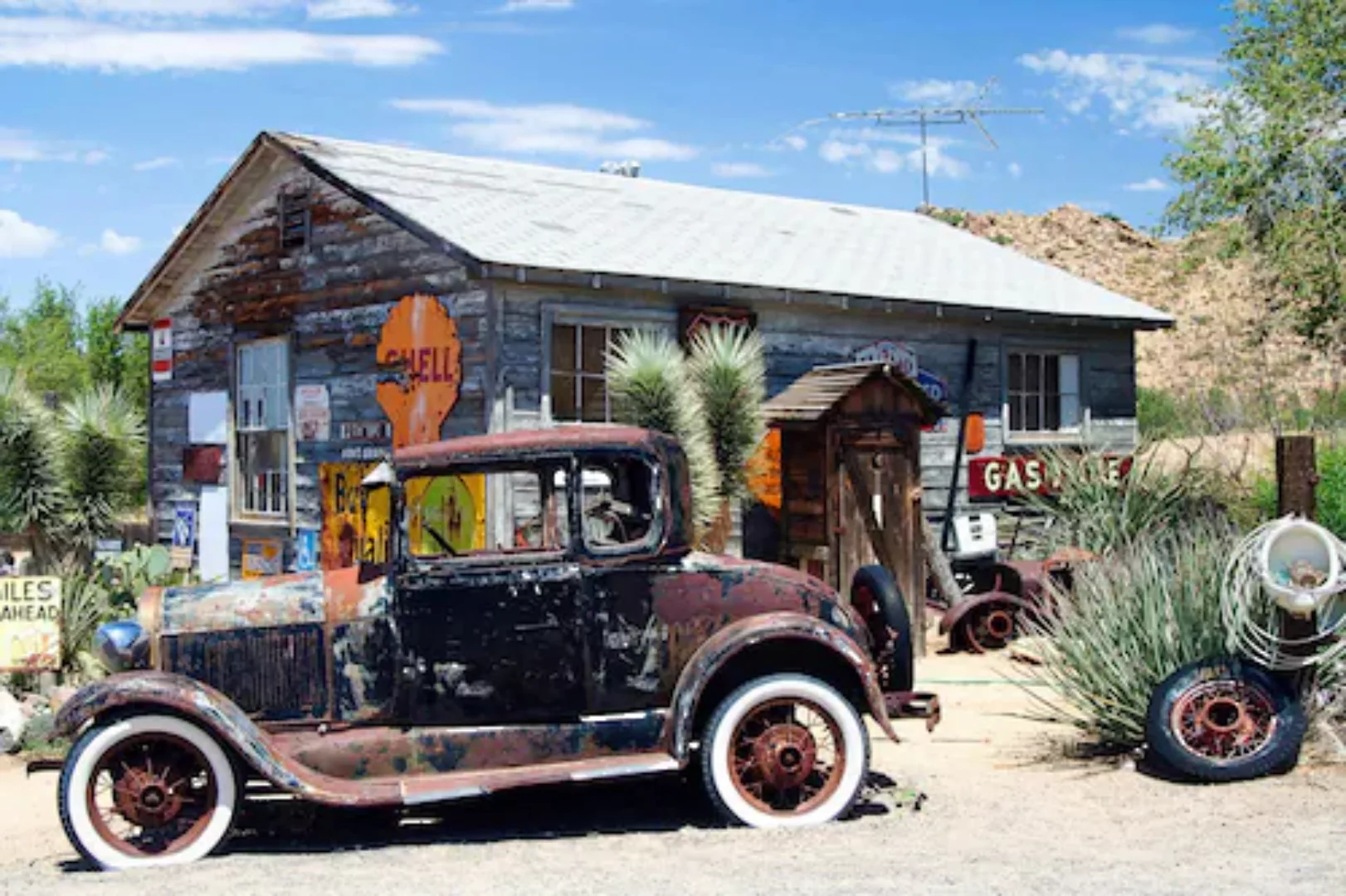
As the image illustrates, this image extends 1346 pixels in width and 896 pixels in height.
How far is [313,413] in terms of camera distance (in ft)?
48.1

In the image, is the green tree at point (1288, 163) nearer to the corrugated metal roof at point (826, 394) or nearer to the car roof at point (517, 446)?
the corrugated metal roof at point (826, 394)

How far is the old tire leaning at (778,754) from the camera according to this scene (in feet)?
21.8

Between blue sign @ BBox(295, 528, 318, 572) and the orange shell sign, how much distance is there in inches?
68.9

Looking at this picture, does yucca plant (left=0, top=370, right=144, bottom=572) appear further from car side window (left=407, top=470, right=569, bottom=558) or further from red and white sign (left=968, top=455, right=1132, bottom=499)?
red and white sign (left=968, top=455, right=1132, bottom=499)

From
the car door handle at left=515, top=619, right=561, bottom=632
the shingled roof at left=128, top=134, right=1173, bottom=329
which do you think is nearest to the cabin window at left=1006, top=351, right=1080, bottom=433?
the shingled roof at left=128, top=134, right=1173, bottom=329

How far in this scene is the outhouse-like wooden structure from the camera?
12.4 meters

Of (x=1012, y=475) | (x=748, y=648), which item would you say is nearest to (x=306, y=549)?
(x=1012, y=475)

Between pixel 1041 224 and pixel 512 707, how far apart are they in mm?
67294

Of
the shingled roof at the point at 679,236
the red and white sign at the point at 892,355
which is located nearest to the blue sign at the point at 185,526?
the shingled roof at the point at 679,236

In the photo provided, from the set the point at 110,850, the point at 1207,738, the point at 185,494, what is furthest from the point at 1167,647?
the point at 185,494

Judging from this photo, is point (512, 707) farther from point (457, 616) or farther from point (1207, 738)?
point (1207, 738)

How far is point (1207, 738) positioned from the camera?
7.49 metres

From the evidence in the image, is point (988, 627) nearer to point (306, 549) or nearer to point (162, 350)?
point (306, 549)

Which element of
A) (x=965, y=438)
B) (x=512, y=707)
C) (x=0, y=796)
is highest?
(x=965, y=438)
